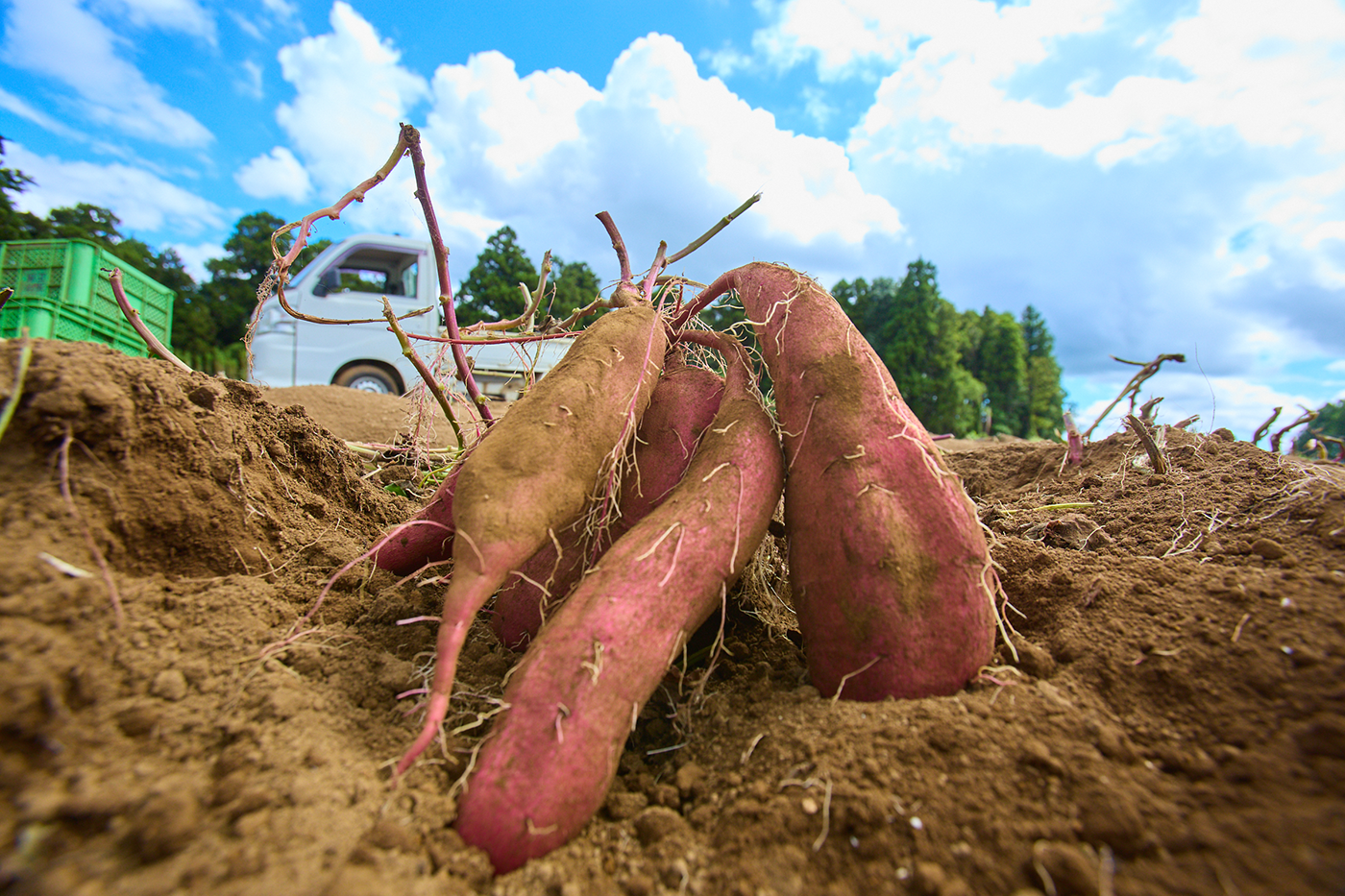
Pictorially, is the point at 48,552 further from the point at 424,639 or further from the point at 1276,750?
the point at 1276,750

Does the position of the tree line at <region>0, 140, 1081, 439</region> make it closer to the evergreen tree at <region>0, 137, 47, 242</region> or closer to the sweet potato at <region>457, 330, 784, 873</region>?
the evergreen tree at <region>0, 137, 47, 242</region>

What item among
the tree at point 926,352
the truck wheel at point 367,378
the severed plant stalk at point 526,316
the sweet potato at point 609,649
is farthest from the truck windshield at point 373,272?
the tree at point 926,352

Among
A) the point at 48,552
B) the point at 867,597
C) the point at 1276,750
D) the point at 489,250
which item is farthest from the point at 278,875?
the point at 489,250

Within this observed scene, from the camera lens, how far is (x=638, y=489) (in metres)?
1.93

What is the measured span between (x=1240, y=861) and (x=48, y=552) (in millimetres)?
2095

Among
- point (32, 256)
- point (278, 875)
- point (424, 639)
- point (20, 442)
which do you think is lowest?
point (278, 875)

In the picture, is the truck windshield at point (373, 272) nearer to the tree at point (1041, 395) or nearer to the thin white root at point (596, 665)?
the thin white root at point (596, 665)

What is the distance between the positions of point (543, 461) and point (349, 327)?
8.42 metres

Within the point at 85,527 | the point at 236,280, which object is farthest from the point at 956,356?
the point at 236,280

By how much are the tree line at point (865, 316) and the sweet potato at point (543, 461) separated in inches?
368

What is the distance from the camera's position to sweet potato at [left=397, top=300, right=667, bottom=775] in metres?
1.42

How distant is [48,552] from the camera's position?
1149mm

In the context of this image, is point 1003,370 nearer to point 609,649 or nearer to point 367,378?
point 367,378

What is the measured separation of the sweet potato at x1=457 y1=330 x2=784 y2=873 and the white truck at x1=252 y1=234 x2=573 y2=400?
22.4 ft
